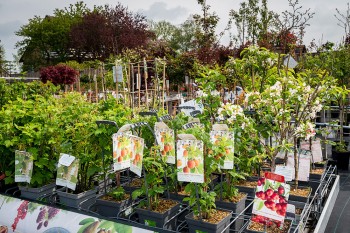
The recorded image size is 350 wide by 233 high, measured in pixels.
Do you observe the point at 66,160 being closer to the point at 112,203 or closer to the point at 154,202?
the point at 112,203

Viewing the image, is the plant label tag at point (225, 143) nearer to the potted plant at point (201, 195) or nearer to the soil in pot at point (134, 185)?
the potted plant at point (201, 195)

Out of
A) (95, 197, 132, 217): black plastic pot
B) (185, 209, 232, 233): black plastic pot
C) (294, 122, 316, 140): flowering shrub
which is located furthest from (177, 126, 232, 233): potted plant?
(294, 122, 316, 140): flowering shrub

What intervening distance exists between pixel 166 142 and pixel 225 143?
14.3 inches

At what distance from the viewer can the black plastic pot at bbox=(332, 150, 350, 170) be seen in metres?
4.53

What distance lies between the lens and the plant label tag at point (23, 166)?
262 cm

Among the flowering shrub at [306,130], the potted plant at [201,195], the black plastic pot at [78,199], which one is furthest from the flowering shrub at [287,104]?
the black plastic pot at [78,199]

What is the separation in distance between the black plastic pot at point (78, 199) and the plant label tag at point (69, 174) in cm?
10

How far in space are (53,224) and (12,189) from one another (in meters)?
1.05

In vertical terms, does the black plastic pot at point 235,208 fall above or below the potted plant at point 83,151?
below

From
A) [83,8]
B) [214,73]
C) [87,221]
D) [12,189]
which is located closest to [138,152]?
[87,221]

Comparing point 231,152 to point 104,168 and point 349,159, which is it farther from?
point 349,159

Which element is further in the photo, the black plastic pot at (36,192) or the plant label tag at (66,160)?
the black plastic pot at (36,192)

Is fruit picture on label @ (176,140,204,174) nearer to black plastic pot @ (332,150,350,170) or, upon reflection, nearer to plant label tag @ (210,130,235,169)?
plant label tag @ (210,130,235,169)

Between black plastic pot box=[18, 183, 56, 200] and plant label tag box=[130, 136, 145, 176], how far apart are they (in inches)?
40.1
